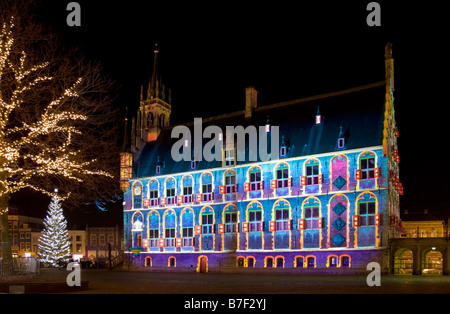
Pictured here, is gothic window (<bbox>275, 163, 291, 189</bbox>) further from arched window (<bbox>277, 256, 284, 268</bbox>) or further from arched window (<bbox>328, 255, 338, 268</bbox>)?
arched window (<bbox>328, 255, 338, 268</bbox>)

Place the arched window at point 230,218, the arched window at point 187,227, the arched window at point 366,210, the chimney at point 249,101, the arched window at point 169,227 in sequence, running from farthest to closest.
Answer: the chimney at point 249,101 < the arched window at point 169,227 < the arched window at point 187,227 < the arched window at point 230,218 < the arched window at point 366,210

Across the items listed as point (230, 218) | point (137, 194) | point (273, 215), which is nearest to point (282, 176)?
point (273, 215)

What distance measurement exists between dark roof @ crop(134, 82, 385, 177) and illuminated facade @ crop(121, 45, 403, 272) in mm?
91

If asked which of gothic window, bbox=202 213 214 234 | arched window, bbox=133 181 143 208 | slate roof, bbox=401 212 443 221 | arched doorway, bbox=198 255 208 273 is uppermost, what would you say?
arched window, bbox=133 181 143 208

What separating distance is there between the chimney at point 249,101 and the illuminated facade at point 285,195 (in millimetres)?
97

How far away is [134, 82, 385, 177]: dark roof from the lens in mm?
34625

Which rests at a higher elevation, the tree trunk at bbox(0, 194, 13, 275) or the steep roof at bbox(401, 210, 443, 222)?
the tree trunk at bbox(0, 194, 13, 275)

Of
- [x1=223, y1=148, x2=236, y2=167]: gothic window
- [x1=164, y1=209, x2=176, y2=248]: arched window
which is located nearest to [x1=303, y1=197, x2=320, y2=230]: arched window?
[x1=223, y1=148, x2=236, y2=167]: gothic window

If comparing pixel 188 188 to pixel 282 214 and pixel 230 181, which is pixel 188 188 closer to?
pixel 230 181

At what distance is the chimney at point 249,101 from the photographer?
42.9 meters

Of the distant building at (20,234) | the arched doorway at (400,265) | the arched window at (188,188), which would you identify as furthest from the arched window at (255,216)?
the distant building at (20,234)

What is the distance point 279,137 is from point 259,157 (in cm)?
236

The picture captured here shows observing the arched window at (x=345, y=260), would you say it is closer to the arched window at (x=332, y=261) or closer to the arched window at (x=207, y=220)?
the arched window at (x=332, y=261)
